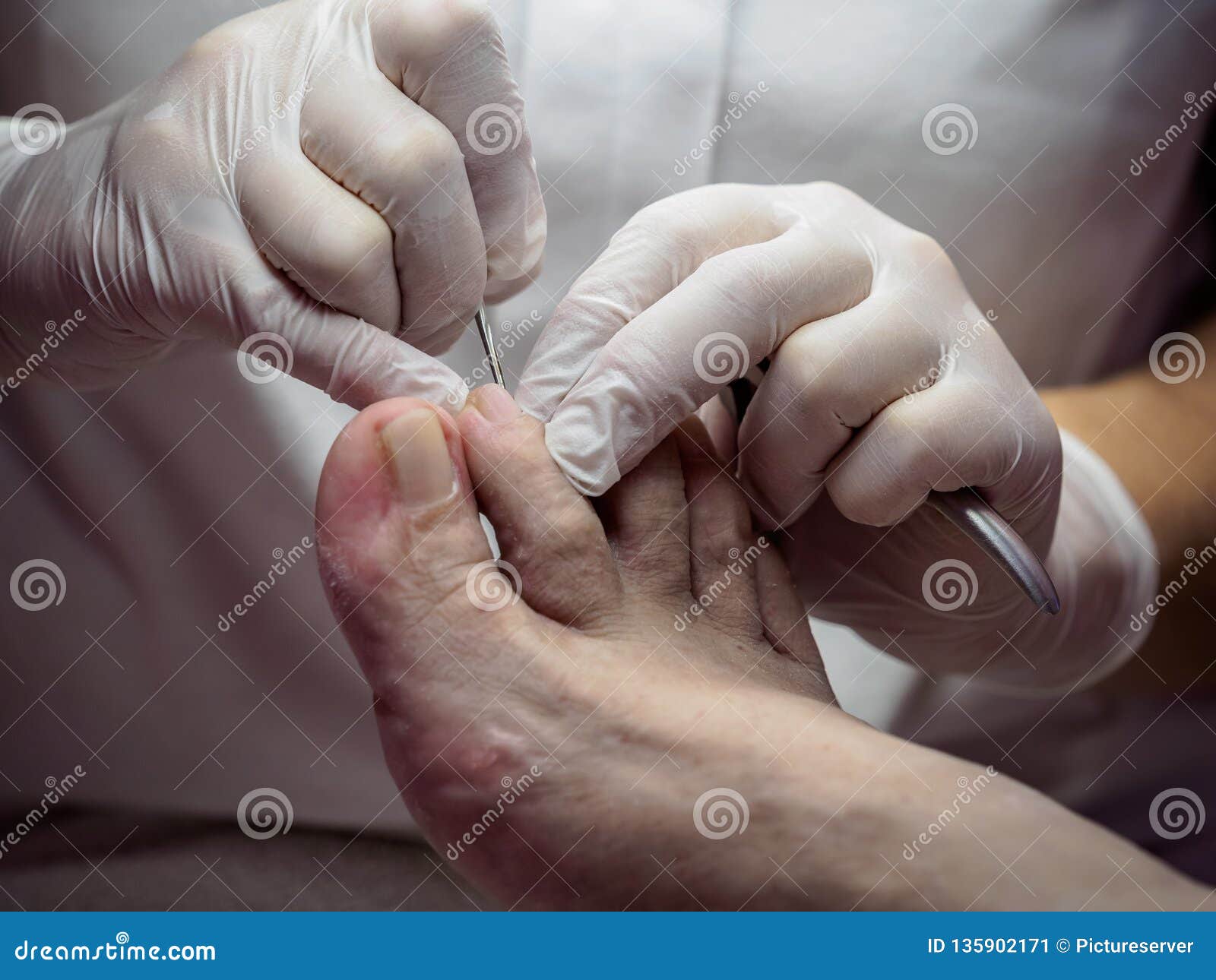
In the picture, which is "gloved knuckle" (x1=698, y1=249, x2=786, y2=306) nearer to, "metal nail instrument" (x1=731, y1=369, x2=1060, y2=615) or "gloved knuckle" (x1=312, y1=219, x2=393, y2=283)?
"metal nail instrument" (x1=731, y1=369, x2=1060, y2=615)

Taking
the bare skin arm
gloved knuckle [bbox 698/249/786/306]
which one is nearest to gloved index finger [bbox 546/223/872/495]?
gloved knuckle [bbox 698/249/786/306]

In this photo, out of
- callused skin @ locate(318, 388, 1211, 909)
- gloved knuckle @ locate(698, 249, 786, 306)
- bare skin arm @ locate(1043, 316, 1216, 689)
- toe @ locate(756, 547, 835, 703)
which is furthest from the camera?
bare skin arm @ locate(1043, 316, 1216, 689)

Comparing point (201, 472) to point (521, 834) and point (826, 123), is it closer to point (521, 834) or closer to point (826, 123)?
point (521, 834)

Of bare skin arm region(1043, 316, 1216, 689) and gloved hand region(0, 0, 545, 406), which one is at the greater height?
bare skin arm region(1043, 316, 1216, 689)

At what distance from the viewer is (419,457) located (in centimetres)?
73

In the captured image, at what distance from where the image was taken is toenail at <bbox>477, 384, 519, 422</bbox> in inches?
30.9

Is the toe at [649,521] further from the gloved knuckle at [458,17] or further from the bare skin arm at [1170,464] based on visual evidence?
the bare skin arm at [1170,464]

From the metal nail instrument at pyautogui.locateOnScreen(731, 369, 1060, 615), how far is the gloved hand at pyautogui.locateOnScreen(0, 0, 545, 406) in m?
0.33

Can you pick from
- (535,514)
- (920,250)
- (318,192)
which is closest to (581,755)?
(535,514)

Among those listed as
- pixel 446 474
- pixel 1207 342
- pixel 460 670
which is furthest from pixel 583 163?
pixel 1207 342

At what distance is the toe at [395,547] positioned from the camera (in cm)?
72

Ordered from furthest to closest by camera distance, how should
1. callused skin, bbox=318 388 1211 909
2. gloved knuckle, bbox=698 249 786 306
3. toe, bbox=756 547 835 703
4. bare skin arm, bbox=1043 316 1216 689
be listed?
bare skin arm, bbox=1043 316 1216 689, toe, bbox=756 547 835 703, gloved knuckle, bbox=698 249 786 306, callused skin, bbox=318 388 1211 909

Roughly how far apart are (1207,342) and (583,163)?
987mm

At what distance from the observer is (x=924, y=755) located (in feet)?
2.48
